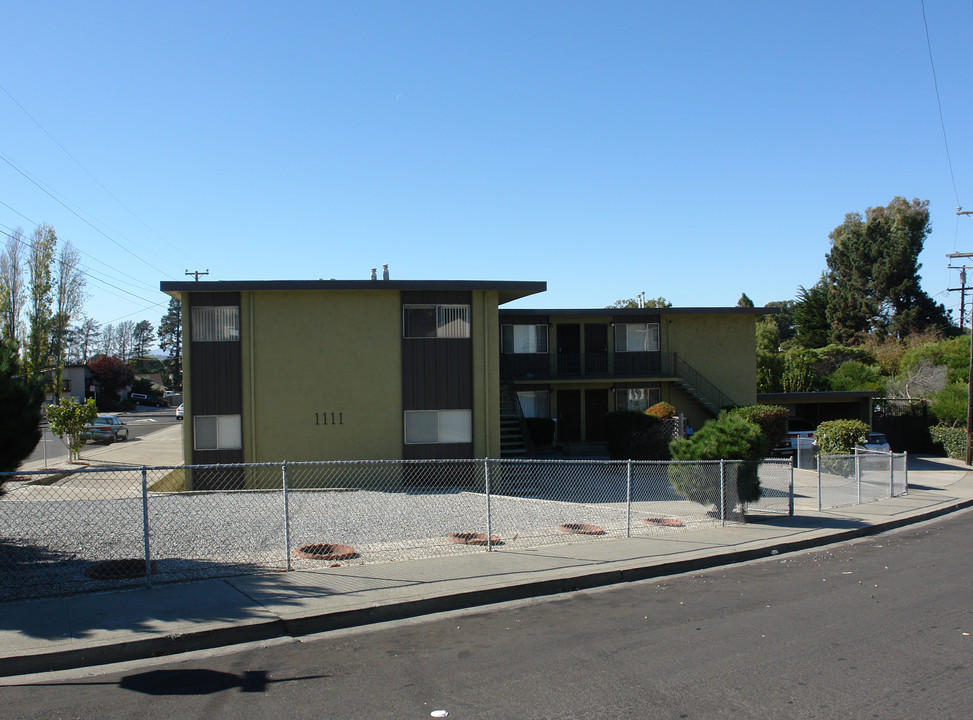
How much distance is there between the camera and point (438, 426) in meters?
19.3

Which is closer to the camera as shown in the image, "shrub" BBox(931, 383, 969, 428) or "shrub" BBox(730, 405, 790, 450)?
"shrub" BBox(730, 405, 790, 450)

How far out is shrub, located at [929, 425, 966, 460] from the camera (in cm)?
2947

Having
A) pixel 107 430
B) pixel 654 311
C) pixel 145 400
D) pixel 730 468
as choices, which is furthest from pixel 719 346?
pixel 145 400

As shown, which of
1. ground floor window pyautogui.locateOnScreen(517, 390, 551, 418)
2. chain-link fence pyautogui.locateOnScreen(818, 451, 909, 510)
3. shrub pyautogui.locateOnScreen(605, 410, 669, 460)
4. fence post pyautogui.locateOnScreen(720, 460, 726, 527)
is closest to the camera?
fence post pyautogui.locateOnScreen(720, 460, 726, 527)

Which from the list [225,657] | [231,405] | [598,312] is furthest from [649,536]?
[598,312]

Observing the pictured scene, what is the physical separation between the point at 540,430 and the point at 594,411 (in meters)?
4.52

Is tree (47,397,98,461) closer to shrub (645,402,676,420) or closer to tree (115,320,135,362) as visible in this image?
shrub (645,402,676,420)

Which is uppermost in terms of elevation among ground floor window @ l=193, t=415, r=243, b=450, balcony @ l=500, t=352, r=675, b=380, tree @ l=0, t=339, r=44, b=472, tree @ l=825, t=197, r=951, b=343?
tree @ l=825, t=197, r=951, b=343

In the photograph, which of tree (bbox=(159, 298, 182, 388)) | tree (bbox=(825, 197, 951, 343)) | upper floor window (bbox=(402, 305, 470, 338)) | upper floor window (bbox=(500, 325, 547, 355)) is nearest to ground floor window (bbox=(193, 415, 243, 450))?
upper floor window (bbox=(402, 305, 470, 338))

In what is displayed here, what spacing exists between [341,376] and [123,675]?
519 inches

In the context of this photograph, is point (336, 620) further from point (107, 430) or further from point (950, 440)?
point (107, 430)

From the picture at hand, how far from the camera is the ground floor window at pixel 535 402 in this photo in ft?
95.8

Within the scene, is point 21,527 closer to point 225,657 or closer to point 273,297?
point 225,657

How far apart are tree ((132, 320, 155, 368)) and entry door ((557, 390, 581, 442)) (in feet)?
384
